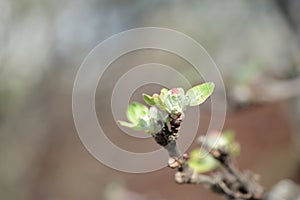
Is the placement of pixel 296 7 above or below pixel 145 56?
below

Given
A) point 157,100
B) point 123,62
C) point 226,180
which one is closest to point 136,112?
point 157,100

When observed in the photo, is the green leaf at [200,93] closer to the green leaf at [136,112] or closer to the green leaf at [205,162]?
the green leaf at [136,112]

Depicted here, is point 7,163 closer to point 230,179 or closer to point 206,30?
point 206,30

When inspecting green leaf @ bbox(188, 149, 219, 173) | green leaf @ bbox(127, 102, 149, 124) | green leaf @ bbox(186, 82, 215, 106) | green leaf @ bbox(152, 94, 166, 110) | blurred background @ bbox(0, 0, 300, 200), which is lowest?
green leaf @ bbox(152, 94, 166, 110)

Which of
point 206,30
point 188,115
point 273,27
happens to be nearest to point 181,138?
point 188,115

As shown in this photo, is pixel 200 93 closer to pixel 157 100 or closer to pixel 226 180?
pixel 157 100

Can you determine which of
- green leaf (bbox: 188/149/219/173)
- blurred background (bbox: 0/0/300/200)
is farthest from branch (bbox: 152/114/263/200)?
blurred background (bbox: 0/0/300/200)

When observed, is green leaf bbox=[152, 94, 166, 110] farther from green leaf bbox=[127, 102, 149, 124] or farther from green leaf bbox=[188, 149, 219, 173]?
green leaf bbox=[188, 149, 219, 173]
